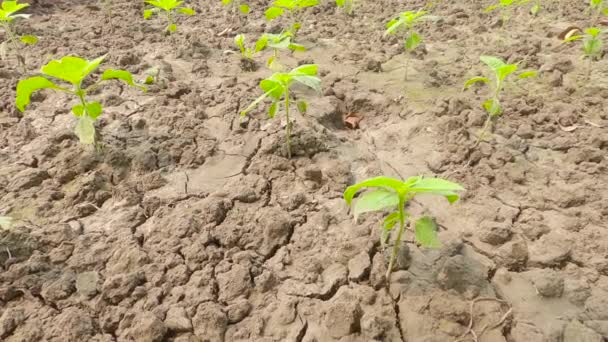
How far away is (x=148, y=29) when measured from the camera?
423 cm

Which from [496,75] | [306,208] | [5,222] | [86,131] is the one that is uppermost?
[496,75]

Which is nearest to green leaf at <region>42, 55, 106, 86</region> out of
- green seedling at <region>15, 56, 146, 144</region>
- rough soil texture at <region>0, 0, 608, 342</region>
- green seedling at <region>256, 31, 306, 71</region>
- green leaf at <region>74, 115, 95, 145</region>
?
green seedling at <region>15, 56, 146, 144</region>

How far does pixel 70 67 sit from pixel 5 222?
0.82 metres

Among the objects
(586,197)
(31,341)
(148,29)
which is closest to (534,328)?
(586,197)

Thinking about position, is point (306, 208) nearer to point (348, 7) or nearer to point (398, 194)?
point (398, 194)

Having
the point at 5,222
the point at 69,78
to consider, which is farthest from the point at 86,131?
the point at 5,222

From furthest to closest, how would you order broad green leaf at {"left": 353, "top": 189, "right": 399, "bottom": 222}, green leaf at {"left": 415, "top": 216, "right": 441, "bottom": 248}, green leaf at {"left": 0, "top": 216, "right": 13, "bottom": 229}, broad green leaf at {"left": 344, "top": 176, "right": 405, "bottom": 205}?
1. green leaf at {"left": 0, "top": 216, "right": 13, "bottom": 229}
2. green leaf at {"left": 415, "top": 216, "right": 441, "bottom": 248}
3. broad green leaf at {"left": 353, "top": 189, "right": 399, "bottom": 222}
4. broad green leaf at {"left": 344, "top": 176, "right": 405, "bottom": 205}

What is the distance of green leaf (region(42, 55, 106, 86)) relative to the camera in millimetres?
2131

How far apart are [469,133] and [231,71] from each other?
194 cm

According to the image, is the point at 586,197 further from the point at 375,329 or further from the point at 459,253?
the point at 375,329

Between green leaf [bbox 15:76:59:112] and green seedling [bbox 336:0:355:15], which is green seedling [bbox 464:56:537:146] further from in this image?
green leaf [bbox 15:76:59:112]

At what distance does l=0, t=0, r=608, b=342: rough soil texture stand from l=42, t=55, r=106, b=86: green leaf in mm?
494

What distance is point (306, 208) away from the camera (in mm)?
2186

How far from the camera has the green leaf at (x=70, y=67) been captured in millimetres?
2131
